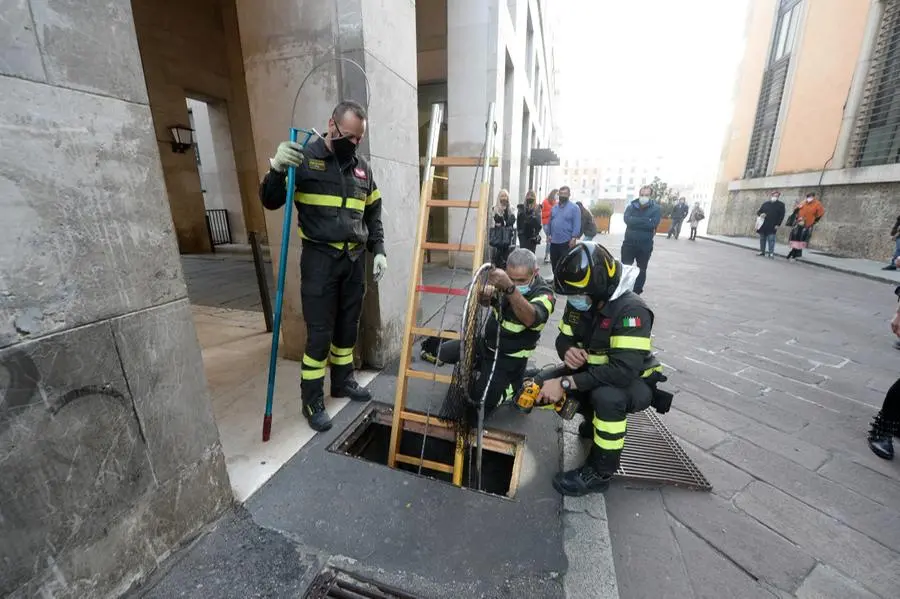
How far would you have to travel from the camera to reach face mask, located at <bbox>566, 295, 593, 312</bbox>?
230cm

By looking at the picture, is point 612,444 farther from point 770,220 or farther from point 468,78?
point 770,220

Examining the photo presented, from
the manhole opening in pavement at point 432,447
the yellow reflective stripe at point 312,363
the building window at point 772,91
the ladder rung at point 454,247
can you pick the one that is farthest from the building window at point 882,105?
the yellow reflective stripe at point 312,363

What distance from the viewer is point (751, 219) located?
15.3 meters

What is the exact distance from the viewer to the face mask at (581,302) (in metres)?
2.30

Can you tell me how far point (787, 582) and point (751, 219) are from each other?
1807 cm

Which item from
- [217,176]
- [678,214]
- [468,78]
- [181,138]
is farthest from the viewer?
[678,214]

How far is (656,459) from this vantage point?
2416 mm

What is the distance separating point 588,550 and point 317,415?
1856 mm

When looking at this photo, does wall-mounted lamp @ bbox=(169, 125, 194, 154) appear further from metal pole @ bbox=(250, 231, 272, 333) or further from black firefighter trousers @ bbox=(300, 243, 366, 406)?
black firefighter trousers @ bbox=(300, 243, 366, 406)

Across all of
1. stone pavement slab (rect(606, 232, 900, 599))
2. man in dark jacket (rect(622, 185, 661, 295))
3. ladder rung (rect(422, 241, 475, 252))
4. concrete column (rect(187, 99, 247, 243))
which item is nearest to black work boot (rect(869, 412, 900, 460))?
stone pavement slab (rect(606, 232, 900, 599))

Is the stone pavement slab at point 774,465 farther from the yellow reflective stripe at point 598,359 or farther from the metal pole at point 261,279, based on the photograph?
the metal pole at point 261,279

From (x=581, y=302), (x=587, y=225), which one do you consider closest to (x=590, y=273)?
(x=581, y=302)

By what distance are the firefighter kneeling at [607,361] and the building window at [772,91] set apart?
57.6 ft

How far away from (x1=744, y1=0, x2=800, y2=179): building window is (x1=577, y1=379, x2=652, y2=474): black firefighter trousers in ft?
58.0
